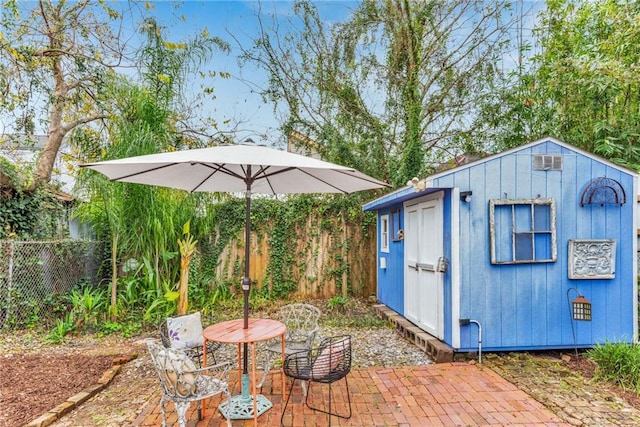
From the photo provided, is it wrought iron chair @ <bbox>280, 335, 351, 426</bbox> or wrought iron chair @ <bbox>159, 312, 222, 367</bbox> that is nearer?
wrought iron chair @ <bbox>280, 335, 351, 426</bbox>

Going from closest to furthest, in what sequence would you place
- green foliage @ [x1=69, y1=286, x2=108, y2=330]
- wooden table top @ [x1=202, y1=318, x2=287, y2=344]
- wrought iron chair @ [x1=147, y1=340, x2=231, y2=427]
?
wrought iron chair @ [x1=147, y1=340, x2=231, y2=427] < wooden table top @ [x1=202, y1=318, x2=287, y2=344] < green foliage @ [x1=69, y1=286, x2=108, y2=330]

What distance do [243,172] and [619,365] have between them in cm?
418

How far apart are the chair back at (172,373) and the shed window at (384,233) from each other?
14.7 feet

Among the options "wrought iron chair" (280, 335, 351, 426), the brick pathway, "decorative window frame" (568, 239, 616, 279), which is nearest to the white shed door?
the brick pathway

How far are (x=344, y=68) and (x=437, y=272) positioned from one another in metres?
5.83

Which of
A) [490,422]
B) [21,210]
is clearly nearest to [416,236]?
[490,422]

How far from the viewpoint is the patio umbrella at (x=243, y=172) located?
2.36m

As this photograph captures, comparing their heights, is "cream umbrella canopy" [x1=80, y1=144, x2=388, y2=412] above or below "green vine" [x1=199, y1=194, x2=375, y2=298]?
above

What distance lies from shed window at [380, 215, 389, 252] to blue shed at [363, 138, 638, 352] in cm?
224

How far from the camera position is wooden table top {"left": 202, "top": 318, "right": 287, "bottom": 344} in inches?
98.3

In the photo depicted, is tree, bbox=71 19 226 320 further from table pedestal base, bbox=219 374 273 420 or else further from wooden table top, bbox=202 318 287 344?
table pedestal base, bbox=219 374 273 420

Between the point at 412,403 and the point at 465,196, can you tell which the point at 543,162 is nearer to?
the point at 465,196

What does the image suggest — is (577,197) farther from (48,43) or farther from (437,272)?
(48,43)

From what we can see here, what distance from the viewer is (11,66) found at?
546 cm
